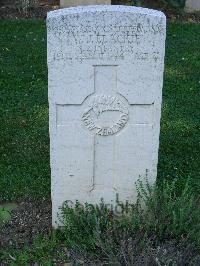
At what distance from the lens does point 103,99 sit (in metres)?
3.48

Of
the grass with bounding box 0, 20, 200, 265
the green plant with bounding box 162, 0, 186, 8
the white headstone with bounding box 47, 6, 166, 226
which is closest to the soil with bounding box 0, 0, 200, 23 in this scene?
the green plant with bounding box 162, 0, 186, 8

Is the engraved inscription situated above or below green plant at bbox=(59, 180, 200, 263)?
above

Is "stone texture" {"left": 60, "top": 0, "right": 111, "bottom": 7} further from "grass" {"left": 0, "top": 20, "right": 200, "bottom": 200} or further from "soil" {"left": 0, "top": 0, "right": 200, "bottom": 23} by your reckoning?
"grass" {"left": 0, "top": 20, "right": 200, "bottom": 200}

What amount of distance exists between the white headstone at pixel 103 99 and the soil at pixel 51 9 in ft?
18.7

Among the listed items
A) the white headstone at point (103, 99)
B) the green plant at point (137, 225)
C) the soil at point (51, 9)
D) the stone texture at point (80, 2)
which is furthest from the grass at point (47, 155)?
the stone texture at point (80, 2)

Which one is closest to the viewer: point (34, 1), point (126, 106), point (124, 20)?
point (124, 20)

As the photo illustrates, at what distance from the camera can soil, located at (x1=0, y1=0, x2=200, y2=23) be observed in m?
9.03

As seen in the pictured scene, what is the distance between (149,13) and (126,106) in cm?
59

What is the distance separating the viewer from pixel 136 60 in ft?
11.1

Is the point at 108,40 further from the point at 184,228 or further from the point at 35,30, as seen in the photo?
the point at 35,30

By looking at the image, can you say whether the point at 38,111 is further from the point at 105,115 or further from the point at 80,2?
the point at 80,2

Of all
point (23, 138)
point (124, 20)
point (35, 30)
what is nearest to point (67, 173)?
point (124, 20)

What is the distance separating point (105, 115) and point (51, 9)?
6.12m

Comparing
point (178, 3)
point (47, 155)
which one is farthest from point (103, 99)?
point (178, 3)
